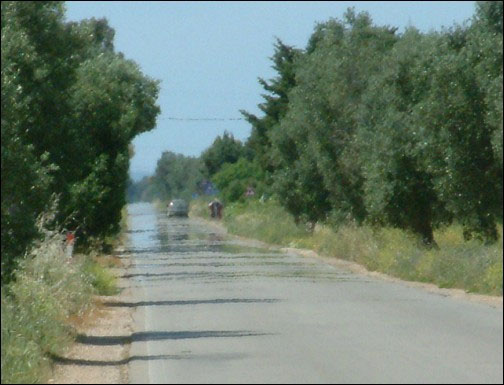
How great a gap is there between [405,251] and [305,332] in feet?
47.1

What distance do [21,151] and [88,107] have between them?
11770 millimetres

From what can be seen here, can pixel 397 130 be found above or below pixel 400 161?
above

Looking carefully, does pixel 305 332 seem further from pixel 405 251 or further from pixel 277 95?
pixel 277 95

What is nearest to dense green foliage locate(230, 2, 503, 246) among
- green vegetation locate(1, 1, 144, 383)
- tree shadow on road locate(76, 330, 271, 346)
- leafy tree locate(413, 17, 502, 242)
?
leafy tree locate(413, 17, 502, 242)

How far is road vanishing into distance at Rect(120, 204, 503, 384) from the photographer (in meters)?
12.6

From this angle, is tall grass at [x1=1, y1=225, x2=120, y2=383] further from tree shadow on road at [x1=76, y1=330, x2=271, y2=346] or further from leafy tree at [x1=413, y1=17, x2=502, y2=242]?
leafy tree at [x1=413, y1=17, x2=502, y2=242]

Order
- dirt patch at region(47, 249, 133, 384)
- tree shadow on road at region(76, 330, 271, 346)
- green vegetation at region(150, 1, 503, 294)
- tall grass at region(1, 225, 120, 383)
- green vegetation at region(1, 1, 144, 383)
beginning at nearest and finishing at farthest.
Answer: tall grass at region(1, 225, 120, 383) < dirt patch at region(47, 249, 133, 384) < green vegetation at region(1, 1, 144, 383) < tree shadow on road at region(76, 330, 271, 346) < green vegetation at region(150, 1, 503, 294)

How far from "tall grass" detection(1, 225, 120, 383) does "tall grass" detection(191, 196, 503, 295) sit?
17.3 ft

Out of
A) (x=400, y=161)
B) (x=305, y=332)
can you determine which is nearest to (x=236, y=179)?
(x=400, y=161)

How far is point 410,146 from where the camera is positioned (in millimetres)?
27984

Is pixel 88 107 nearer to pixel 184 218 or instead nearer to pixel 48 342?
pixel 48 342

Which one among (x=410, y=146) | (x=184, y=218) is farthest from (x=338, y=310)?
(x=184, y=218)

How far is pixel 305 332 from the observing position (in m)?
16.9

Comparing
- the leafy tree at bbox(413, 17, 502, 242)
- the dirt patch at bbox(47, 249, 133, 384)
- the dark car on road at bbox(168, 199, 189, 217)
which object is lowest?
the dirt patch at bbox(47, 249, 133, 384)
